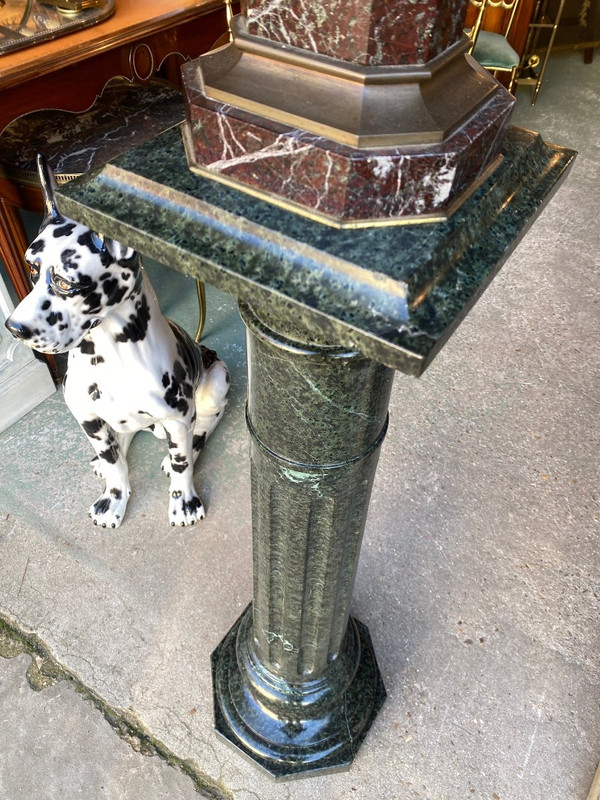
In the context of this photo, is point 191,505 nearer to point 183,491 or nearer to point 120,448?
point 183,491

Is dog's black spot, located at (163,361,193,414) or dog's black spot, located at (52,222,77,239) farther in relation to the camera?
dog's black spot, located at (163,361,193,414)

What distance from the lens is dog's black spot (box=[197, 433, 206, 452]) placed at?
2271 millimetres

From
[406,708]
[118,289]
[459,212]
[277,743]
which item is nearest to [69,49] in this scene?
A: [118,289]

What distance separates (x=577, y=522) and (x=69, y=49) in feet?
7.22

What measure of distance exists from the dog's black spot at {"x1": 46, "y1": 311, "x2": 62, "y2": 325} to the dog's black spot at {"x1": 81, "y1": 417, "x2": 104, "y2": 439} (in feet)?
1.68

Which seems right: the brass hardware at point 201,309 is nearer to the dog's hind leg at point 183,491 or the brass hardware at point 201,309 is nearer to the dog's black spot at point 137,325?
the dog's hind leg at point 183,491

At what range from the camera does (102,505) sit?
7.00 feet

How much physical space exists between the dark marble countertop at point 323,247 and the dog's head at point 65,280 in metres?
0.52

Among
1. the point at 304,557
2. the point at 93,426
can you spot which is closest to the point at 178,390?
the point at 93,426

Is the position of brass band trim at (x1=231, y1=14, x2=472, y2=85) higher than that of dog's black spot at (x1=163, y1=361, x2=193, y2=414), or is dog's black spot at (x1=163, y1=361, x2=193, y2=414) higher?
brass band trim at (x1=231, y1=14, x2=472, y2=85)

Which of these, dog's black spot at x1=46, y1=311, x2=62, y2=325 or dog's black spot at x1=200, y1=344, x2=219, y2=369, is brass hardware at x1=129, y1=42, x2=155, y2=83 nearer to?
dog's black spot at x1=200, y1=344, x2=219, y2=369

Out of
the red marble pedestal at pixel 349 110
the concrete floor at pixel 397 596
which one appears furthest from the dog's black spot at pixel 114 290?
the concrete floor at pixel 397 596

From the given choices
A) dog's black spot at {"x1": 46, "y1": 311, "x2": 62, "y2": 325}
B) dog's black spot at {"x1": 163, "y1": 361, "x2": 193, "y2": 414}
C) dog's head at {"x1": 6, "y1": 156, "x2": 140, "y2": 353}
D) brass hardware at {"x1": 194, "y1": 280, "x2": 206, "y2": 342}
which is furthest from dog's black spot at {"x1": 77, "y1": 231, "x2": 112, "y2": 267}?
brass hardware at {"x1": 194, "y1": 280, "x2": 206, "y2": 342}

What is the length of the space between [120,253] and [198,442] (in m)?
1.01
